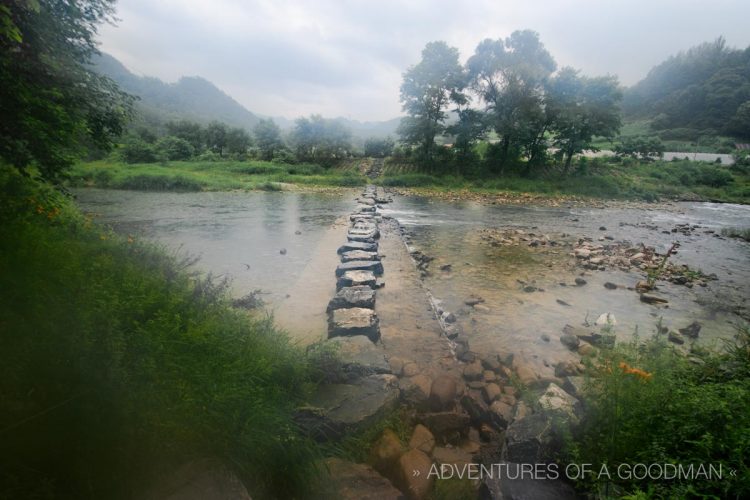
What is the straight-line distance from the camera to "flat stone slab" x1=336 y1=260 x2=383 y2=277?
5.80 metres

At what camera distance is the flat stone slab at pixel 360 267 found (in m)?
5.80

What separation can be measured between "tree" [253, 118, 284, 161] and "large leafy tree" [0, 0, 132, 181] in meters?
38.7

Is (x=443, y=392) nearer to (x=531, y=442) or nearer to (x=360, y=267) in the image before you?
(x=531, y=442)

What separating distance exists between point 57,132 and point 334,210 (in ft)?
36.2

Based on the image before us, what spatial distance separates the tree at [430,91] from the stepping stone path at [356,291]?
25.3 m

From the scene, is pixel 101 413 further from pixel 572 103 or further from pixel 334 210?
pixel 572 103

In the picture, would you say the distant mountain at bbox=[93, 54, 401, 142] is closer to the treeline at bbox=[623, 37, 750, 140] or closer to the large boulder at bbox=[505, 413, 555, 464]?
the treeline at bbox=[623, 37, 750, 140]

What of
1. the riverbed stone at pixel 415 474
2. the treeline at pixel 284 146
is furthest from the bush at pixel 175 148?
the riverbed stone at pixel 415 474

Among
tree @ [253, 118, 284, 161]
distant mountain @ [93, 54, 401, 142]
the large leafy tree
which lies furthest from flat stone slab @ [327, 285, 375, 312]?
distant mountain @ [93, 54, 401, 142]

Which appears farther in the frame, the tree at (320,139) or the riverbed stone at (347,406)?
the tree at (320,139)

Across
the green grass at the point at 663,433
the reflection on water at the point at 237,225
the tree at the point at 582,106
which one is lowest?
the reflection on water at the point at 237,225

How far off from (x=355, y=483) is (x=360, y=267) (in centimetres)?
400

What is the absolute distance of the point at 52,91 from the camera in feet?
13.6

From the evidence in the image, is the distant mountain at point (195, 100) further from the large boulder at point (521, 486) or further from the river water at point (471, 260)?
the large boulder at point (521, 486)
